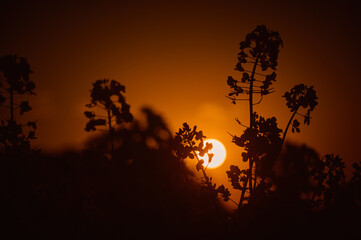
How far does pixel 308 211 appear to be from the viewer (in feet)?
20.2

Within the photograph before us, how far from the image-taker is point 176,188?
8.55 metres

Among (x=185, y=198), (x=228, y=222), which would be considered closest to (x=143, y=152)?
(x=185, y=198)

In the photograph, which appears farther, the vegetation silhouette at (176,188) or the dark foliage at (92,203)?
the dark foliage at (92,203)

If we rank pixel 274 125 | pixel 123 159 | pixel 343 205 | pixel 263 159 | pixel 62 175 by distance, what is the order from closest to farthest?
pixel 274 125 → pixel 263 159 → pixel 343 205 → pixel 62 175 → pixel 123 159

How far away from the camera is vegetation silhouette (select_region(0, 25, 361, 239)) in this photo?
566 centimetres

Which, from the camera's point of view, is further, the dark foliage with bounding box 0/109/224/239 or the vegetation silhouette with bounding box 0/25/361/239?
the dark foliage with bounding box 0/109/224/239

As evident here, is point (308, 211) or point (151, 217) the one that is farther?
point (151, 217)

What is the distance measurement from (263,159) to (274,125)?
731mm

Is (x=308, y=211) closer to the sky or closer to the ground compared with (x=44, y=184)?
closer to the ground

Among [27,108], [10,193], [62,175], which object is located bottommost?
[10,193]

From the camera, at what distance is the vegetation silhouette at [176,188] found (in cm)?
566

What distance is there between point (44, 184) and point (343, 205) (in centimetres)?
712

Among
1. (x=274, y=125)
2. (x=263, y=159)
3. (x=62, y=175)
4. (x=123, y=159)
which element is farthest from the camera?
(x=123, y=159)

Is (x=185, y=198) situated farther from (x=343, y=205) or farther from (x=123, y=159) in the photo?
(x=343, y=205)
